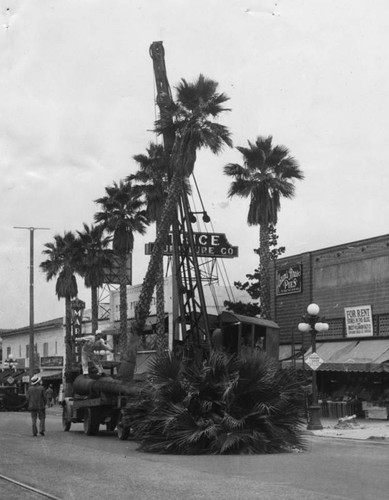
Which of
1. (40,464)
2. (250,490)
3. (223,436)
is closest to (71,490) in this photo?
(250,490)

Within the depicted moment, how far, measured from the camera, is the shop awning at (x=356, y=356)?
33.6 m

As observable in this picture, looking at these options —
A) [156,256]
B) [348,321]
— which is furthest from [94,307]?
[156,256]

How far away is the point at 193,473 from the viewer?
14.4 meters

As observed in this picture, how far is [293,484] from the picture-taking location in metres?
12.8

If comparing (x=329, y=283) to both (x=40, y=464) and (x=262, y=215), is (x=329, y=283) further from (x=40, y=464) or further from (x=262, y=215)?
(x=40, y=464)

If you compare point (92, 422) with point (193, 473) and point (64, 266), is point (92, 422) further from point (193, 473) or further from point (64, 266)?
point (64, 266)

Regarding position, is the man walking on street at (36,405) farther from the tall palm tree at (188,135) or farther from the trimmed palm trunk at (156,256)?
the tall palm tree at (188,135)

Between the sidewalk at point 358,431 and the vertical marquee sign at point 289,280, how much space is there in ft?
36.4

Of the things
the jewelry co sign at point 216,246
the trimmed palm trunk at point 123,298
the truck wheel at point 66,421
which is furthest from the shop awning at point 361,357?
the trimmed palm trunk at point 123,298

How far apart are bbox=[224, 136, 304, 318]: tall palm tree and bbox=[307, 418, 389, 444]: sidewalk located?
12.1 m

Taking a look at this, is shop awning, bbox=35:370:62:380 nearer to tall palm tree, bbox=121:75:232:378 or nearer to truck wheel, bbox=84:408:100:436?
tall palm tree, bbox=121:75:232:378

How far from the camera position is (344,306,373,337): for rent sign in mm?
36406

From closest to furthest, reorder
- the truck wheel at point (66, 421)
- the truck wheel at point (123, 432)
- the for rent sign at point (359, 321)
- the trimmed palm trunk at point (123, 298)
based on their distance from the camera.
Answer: the truck wheel at point (123, 432)
the truck wheel at point (66, 421)
the for rent sign at point (359, 321)
the trimmed palm trunk at point (123, 298)

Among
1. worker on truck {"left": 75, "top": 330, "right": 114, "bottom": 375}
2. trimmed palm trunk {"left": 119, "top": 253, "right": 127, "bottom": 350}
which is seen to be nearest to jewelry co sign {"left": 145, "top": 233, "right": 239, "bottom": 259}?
trimmed palm trunk {"left": 119, "top": 253, "right": 127, "bottom": 350}
